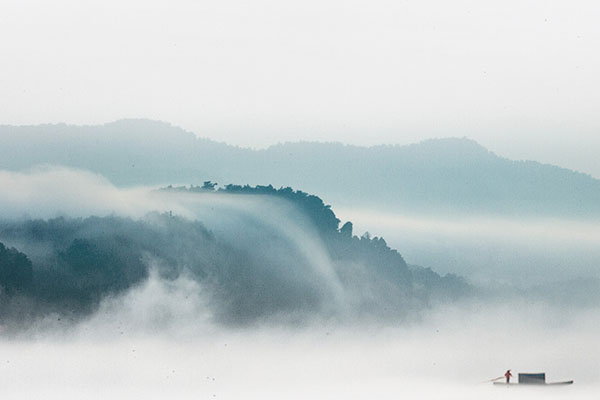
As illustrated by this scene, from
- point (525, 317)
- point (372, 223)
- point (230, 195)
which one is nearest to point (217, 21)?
point (230, 195)

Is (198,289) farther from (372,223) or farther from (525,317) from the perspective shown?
(525,317)

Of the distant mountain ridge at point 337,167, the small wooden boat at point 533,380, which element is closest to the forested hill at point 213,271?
the distant mountain ridge at point 337,167

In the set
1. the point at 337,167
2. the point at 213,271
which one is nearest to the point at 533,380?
the point at 337,167

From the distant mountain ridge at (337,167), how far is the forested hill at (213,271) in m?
0.15

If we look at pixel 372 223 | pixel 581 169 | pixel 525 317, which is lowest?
pixel 525 317

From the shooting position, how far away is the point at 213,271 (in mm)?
5379

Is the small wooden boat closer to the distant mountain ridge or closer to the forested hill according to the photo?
the forested hill

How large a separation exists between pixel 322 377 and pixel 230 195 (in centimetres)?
110

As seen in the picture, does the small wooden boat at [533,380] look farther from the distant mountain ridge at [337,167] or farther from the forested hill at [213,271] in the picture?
the distant mountain ridge at [337,167]

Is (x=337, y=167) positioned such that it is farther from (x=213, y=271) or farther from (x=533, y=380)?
(x=533, y=380)

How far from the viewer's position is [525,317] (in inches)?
211

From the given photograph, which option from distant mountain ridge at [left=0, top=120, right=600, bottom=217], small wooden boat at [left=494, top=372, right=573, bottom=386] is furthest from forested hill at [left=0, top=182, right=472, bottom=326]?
small wooden boat at [left=494, top=372, right=573, bottom=386]

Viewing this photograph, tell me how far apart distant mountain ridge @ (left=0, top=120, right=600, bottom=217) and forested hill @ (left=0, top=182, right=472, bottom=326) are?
0.51 ft

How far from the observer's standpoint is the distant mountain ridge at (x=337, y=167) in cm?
539
